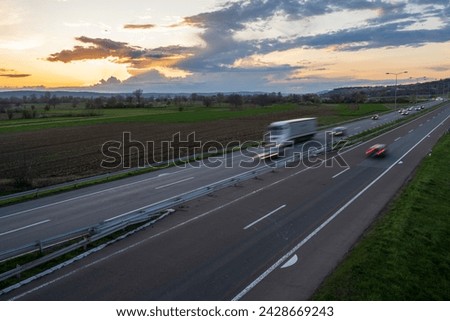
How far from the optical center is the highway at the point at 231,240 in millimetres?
11250

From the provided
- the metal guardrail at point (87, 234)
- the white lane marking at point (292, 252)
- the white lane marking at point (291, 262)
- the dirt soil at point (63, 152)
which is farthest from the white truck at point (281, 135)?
the white lane marking at point (291, 262)

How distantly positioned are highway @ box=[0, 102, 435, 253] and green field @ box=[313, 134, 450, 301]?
11478mm

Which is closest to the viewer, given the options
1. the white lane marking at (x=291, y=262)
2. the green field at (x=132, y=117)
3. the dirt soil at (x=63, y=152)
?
the white lane marking at (x=291, y=262)

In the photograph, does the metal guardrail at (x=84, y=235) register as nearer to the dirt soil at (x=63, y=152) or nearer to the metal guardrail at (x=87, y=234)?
the metal guardrail at (x=87, y=234)

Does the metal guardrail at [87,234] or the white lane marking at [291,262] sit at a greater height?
the metal guardrail at [87,234]

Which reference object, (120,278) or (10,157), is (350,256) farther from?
(10,157)

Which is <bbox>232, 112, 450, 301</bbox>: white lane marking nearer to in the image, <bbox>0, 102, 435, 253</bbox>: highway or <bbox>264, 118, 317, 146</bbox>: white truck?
<bbox>0, 102, 435, 253</bbox>: highway

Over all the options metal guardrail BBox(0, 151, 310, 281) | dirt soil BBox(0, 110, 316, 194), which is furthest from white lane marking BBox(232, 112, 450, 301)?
dirt soil BBox(0, 110, 316, 194)

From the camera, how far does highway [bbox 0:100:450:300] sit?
36.9 feet

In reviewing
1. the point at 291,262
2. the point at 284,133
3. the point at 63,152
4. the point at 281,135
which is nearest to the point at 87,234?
the point at 291,262

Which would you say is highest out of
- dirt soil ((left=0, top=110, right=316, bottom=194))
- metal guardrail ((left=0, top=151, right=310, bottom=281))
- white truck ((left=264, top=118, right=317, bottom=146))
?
white truck ((left=264, top=118, right=317, bottom=146))

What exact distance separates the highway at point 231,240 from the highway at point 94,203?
15 centimetres

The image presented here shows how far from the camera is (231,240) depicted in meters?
15.1
